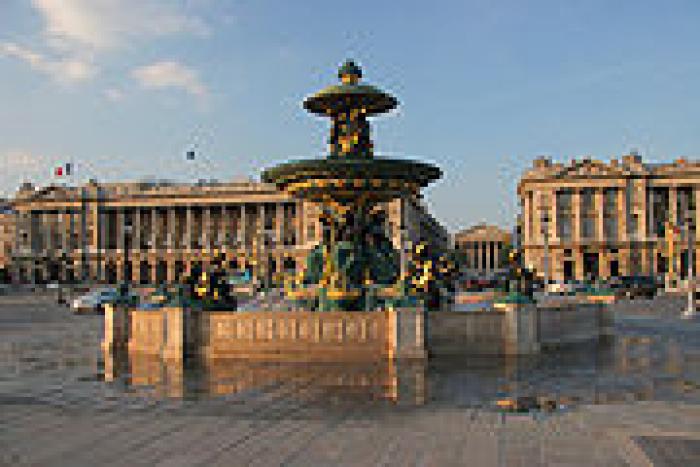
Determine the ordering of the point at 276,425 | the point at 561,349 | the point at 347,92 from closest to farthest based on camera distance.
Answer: the point at 276,425 < the point at 561,349 < the point at 347,92

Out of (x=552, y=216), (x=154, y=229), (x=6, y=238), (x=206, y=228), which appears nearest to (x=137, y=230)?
(x=154, y=229)

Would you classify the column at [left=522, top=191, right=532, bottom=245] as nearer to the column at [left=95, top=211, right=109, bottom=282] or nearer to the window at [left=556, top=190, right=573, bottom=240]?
the window at [left=556, top=190, right=573, bottom=240]

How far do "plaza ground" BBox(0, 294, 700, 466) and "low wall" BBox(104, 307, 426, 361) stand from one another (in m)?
1.18

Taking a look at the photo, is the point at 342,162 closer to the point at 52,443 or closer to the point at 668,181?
the point at 52,443

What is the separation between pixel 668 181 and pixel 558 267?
21.8 meters

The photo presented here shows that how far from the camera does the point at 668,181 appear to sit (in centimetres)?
10769

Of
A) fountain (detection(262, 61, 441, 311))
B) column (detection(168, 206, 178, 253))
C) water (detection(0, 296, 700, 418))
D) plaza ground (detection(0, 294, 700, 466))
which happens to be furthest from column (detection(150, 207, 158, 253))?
plaza ground (detection(0, 294, 700, 466))

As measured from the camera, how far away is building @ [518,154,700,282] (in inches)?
4203

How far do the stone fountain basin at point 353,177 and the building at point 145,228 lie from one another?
3944 inches

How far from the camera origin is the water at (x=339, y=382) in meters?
10.9

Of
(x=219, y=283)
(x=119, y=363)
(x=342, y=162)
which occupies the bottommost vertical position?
(x=119, y=363)

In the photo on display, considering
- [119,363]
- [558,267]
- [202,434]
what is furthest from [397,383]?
[558,267]

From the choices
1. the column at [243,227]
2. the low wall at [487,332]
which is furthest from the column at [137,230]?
the low wall at [487,332]

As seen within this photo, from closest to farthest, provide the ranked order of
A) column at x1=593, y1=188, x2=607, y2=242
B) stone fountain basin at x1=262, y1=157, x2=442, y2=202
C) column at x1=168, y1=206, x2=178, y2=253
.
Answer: stone fountain basin at x1=262, y1=157, x2=442, y2=202, column at x1=593, y1=188, x2=607, y2=242, column at x1=168, y1=206, x2=178, y2=253
